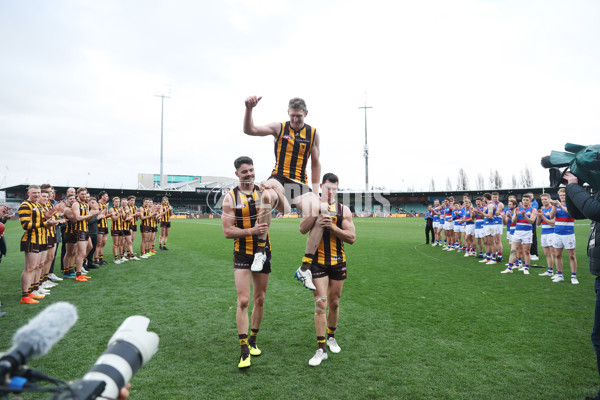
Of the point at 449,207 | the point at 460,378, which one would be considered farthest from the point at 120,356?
the point at 449,207

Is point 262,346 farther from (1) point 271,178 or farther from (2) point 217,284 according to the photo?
→ (2) point 217,284

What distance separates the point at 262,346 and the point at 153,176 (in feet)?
322

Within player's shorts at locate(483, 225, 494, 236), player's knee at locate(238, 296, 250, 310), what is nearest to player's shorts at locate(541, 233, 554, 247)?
player's shorts at locate(483, 225, 494, 236)

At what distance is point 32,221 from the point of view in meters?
6.97

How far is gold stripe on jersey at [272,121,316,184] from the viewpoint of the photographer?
4.68 metres

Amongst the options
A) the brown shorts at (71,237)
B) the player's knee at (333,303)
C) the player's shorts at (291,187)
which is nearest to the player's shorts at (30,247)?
the brown shorts at (71,237)

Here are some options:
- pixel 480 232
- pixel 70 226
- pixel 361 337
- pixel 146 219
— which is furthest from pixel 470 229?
pixel 70 226

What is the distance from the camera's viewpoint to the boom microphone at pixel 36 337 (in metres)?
0.97

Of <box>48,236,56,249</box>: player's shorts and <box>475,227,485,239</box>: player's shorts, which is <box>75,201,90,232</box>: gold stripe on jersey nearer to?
<box>48,236,56,249</box>: player's shorts

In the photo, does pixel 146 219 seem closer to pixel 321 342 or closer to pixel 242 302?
pixel 242 302

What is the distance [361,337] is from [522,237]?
8.07m

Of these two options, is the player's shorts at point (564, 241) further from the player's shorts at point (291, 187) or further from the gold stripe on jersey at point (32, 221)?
the gold stripe on jersey at point (32, 221)

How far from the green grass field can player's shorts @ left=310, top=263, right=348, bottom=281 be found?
97cm

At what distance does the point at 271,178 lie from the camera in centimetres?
468
